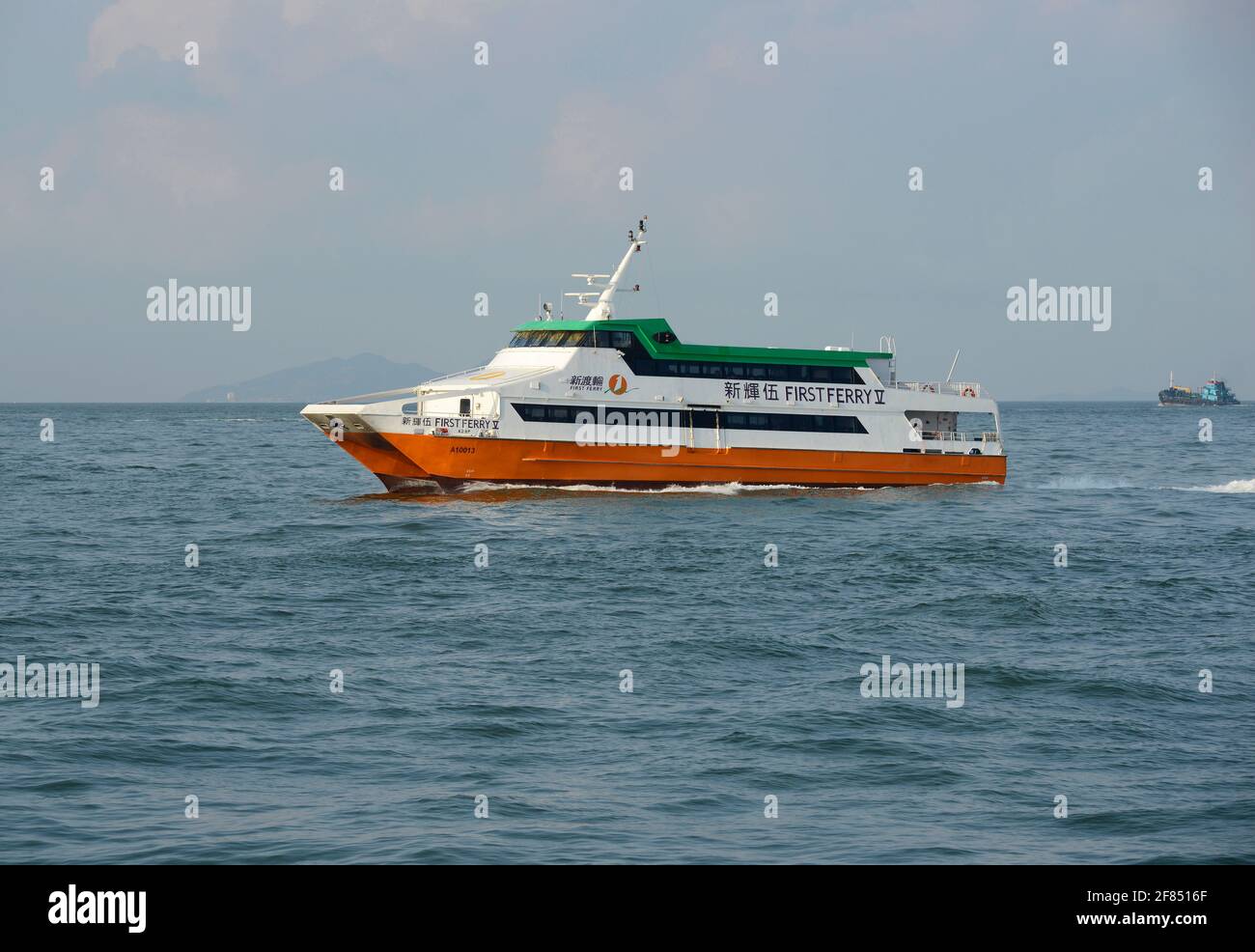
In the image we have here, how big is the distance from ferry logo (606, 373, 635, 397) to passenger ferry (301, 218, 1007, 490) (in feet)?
0.16

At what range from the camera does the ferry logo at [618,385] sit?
4466cm

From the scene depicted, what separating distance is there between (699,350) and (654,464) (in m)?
4.50

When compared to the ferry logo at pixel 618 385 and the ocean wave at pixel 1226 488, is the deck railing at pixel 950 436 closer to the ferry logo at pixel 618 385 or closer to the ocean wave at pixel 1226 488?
the ocean wave at pixel 1226 488

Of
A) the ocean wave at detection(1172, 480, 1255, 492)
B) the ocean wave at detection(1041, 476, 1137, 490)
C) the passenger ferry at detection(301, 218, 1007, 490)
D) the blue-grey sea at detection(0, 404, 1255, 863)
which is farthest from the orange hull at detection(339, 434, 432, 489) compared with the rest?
the ocean wave at detection(1172, 480, 1255, 492)

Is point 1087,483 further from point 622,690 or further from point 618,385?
point 622,690

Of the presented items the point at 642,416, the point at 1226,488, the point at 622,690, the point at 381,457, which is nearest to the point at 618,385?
the point at 642,416

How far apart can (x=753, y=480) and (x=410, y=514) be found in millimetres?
13564

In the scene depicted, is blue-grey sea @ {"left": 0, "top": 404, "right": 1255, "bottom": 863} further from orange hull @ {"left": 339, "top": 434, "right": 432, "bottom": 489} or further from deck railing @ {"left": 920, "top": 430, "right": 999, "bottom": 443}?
deck railing @ {"left": 920, "top": 430, "right": 999, "bottom": 443}

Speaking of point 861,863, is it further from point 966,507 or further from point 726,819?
point 966,507

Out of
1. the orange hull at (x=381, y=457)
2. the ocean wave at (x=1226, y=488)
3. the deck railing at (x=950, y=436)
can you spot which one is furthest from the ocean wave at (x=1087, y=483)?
the orange hull at (x=381, y=457)

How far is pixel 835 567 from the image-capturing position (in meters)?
32.1

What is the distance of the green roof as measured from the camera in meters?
45.0
